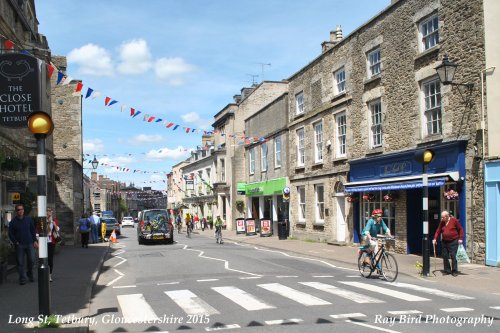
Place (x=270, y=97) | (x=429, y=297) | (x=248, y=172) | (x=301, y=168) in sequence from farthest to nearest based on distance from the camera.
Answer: (x=270, y=97) < (x=248, y=172) < (x=301, y=168) < (x=429, y=297)

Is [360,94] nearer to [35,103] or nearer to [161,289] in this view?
[161,289]

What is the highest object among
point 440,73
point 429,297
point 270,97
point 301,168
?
point 270,97

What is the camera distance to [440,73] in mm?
14266

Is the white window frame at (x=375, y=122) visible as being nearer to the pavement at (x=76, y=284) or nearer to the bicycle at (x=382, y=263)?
the pavement at (x=76, y=284)

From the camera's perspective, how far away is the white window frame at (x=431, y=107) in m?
16.9

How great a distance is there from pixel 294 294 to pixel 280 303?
3.43 feet

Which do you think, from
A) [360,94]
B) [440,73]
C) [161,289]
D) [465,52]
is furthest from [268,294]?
[360,94]

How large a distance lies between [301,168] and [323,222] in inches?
149

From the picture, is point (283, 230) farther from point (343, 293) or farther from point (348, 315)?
point (348, 315)

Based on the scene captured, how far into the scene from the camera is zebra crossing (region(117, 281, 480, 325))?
29.8 feet

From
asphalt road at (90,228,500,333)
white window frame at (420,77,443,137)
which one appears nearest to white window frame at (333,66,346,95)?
white window frame at (420,77,443,137)

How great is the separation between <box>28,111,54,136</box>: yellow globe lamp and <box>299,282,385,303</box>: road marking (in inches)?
242

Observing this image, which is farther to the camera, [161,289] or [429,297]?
[161,289]

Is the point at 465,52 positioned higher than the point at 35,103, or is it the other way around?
the point at 465,52
